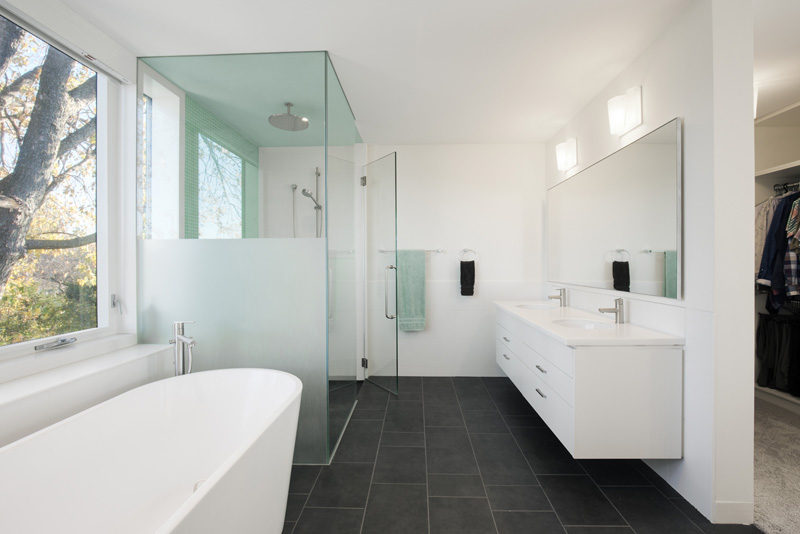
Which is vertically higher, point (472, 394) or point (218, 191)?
point (218, 191)

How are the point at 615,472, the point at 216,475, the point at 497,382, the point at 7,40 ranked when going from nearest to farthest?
the point at 216,475
the point at 7,40
the point at 615,472
the point at 497,382

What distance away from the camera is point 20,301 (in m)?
1.48

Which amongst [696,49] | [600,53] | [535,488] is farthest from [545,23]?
[535,488]

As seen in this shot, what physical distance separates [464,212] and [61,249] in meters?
2.98

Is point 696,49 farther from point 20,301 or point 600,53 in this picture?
point 20,301

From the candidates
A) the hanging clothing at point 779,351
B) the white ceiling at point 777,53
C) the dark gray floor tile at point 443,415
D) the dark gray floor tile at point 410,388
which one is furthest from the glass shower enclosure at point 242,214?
the hanging clothing at point 779,351

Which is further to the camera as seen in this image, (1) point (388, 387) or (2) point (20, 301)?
(1) point (388, 387)

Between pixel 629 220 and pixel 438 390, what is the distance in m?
2.06

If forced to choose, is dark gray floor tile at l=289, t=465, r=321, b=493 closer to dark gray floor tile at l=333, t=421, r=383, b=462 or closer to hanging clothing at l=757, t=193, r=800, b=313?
dark gray floor tile at l=333, t=421, r=383, b=462

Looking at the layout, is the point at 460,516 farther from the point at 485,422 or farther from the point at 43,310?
the point at 43,310

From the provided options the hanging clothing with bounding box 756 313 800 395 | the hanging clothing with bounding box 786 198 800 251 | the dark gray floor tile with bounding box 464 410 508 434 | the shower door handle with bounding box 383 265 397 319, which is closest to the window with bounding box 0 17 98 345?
the shower door handle with bounding box 383 265 397 319

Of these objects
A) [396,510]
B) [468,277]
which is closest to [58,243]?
[396,510]

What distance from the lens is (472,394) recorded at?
2977mm

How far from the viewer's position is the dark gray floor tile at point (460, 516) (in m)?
1.45
